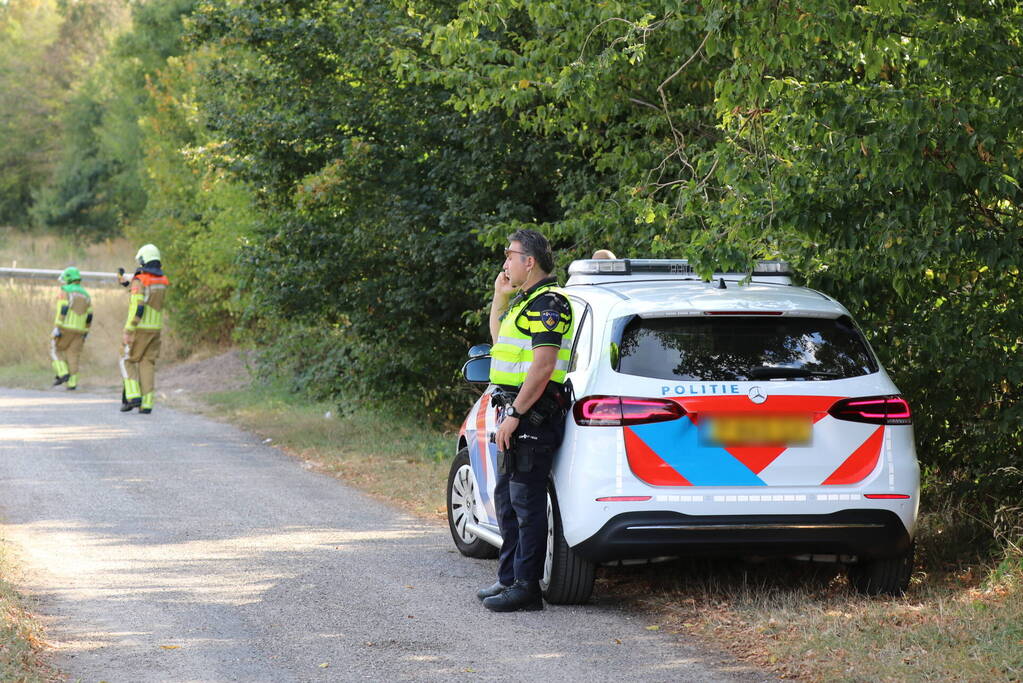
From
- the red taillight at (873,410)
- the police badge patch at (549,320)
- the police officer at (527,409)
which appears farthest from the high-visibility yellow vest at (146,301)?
the red taillight at (873,410)

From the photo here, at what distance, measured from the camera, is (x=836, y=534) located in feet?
21.3

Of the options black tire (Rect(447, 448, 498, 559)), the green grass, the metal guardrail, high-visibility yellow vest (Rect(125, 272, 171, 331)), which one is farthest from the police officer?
the metal guardrail

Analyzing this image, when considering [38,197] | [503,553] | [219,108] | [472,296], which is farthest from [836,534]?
[38,197]

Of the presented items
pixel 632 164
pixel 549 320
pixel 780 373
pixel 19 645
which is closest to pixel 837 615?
pixel 780 373

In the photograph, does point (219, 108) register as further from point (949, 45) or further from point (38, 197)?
point (38, 197)

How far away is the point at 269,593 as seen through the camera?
7.28 meters

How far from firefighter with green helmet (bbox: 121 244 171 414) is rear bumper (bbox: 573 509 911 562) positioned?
42.0 ft

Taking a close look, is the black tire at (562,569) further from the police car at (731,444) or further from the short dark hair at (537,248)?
the short dark hair at (537,248)

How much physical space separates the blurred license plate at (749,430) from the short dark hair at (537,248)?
1.24 metres

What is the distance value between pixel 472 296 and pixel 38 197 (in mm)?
45372

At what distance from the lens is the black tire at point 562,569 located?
6.80 metres

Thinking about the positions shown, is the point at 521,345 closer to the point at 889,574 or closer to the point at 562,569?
the point at 562,569

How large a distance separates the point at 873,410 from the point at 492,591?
2.16m

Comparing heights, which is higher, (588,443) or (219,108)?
(219,108)
